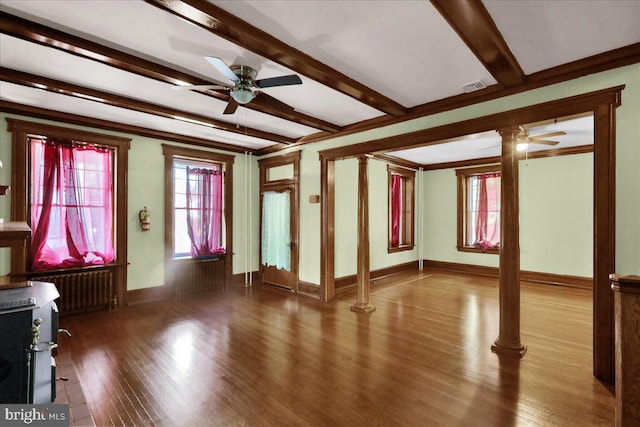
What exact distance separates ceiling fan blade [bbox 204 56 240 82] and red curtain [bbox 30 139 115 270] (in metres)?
3.17

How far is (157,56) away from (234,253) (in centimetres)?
406

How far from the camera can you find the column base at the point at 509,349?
3119mm

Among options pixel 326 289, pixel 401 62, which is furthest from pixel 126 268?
pixel 401 62

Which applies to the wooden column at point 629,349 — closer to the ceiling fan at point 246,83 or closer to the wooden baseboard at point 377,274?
the ceiling fan at point 246,83

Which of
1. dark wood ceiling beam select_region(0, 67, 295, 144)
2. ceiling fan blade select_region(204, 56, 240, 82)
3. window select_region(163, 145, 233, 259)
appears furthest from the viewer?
window select_region(163, 145, 233, 259)

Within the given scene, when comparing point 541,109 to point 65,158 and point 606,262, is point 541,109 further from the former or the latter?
point 65,158

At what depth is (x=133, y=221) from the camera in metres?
4.90

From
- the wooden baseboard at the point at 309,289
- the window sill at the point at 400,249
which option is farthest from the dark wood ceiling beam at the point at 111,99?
the window sill at the point at 400,249

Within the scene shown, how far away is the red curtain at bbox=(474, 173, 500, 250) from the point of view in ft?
22.5

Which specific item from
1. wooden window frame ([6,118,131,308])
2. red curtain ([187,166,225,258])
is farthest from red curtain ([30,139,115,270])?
red curtain ([187,166,225,258])

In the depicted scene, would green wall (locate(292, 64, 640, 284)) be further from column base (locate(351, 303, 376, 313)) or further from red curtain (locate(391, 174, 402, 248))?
red curtain (locate(391, 174, 402, 248))

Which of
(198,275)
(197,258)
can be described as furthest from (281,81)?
(198,275)

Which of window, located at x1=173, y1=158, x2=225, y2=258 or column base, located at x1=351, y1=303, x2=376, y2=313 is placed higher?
window, located at x1=173, y1=158, x2=225, y2=258

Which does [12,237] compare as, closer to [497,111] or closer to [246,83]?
[246,83]
